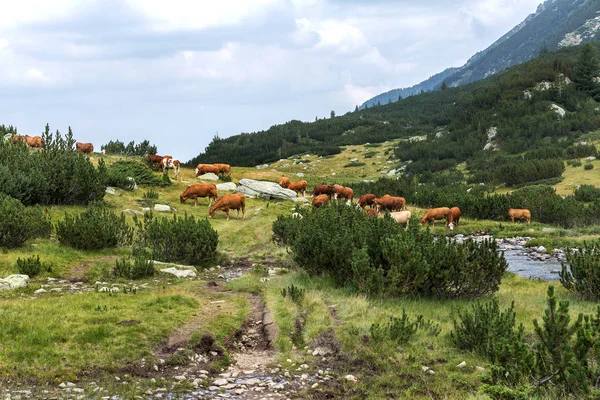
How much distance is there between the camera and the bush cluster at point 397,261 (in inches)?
457

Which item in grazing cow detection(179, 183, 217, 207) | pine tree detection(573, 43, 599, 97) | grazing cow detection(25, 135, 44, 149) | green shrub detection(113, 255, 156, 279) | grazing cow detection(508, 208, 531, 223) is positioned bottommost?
grazing cow detection(508, 208, 531, 223)

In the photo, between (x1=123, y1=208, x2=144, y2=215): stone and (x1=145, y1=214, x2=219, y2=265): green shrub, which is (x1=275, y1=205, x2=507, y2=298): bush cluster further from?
(x1=123, y1=208, x2=144, y2=215): stone

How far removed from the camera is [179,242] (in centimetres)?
1733

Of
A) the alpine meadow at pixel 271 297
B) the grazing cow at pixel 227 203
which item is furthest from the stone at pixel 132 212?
the grazing cow at pixel 227 203

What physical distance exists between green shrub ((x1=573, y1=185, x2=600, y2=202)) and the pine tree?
40.6 m

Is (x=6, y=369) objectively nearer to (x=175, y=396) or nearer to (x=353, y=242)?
(x=175, y=396)

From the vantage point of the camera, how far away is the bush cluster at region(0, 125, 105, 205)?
19.6 m

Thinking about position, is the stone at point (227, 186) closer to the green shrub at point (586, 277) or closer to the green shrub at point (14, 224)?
the green shrub at point (14, 224)

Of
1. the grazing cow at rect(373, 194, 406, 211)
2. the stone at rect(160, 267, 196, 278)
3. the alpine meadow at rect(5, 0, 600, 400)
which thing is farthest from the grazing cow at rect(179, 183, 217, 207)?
the stone at rect(160, 267, 196, 278)

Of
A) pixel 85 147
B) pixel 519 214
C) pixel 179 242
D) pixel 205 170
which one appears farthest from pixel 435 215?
pixel 85 147

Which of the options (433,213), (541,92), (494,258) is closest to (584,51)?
(541,92)

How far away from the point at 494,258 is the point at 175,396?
29.0ft

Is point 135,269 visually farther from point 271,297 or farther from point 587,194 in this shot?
point 587,194

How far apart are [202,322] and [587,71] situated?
7740 centimetres
